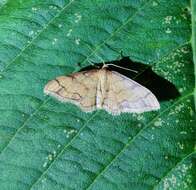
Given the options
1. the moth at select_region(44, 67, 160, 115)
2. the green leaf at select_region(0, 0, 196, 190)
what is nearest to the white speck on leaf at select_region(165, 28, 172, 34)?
the green leaf at select_region(0, 0, 196, 190)

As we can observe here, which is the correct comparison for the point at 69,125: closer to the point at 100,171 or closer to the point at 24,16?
the point at 100,171

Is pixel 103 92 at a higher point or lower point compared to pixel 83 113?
lower

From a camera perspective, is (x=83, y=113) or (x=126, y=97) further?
(x=126, y=97)

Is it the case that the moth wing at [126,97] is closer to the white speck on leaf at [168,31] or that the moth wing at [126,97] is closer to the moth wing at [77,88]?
the moth wing at [77,88]

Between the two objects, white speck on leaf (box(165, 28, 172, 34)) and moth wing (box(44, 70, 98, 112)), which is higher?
white speck on leaf (box(165, 28, 172, 34))

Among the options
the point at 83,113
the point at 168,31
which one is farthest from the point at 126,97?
the point at 168,31

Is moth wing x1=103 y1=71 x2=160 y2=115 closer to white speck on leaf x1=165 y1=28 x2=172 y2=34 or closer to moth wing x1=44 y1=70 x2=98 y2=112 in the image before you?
moth wing x1=44 y1=70 x2=98 y2=112

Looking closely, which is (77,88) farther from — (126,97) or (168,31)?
(168,31)

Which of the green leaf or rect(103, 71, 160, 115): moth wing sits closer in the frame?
the green leaf
